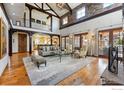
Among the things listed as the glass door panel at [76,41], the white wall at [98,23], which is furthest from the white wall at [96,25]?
the glass door panel at [76,41]

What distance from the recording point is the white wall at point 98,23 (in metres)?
5.73

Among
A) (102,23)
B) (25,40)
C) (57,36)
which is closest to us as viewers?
(57,36)

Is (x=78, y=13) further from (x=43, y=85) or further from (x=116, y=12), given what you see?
(x=43, y=85)

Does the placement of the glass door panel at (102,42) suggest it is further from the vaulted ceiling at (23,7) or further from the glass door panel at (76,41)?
the vaulted ceiling at (23,7)

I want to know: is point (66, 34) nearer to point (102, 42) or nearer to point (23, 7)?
point (102, 42)

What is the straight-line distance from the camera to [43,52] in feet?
23.6

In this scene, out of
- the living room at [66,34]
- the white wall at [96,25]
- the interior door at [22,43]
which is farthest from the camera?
the interior door at [22,43]

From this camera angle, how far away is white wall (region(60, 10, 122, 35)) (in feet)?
18.8

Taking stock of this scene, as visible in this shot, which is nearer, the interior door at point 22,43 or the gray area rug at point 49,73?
the gray area rug at point 49,73

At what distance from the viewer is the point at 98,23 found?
24.2 ft

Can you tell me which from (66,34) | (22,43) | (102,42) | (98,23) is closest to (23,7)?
(66,34)

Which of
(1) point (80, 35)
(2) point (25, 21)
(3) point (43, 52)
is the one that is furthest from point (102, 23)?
(2) point (25, 21)

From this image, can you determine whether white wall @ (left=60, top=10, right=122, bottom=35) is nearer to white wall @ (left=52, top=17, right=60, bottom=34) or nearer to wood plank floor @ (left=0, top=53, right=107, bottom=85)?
white wall @ (left=52, top=17, right=60, bottom=34)
